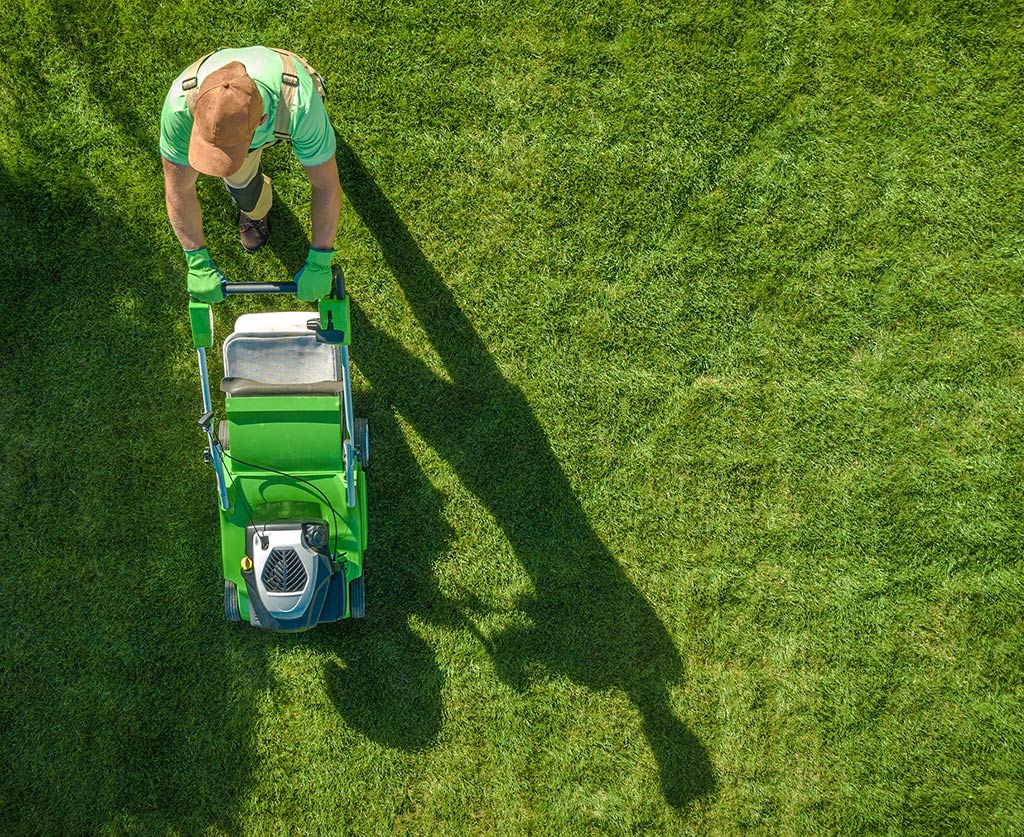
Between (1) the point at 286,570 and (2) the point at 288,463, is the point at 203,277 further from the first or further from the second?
(1) the point at 286,570

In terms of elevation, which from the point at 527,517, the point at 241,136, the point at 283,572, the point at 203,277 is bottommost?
the point at 527,517

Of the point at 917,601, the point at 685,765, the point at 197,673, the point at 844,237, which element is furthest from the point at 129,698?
the point at 844,237

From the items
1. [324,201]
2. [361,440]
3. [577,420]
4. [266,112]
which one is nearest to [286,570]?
[361,440]

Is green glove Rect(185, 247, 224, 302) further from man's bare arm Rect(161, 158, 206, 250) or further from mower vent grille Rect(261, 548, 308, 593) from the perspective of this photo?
mower vent grille Rect(261, 548, 308, 593)

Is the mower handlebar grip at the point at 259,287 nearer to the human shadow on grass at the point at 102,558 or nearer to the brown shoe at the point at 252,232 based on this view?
the brown shoe at the point at 252,232

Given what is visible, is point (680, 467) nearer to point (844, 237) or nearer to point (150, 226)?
point (844, 237)

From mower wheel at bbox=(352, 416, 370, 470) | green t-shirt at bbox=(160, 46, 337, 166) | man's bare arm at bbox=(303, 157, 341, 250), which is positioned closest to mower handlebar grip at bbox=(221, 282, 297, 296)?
man's bare arm at bbox=(303, 157, 341, 250)

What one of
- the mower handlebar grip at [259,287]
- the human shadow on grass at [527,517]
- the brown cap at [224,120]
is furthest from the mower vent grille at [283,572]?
the brown cap at [224,120]
